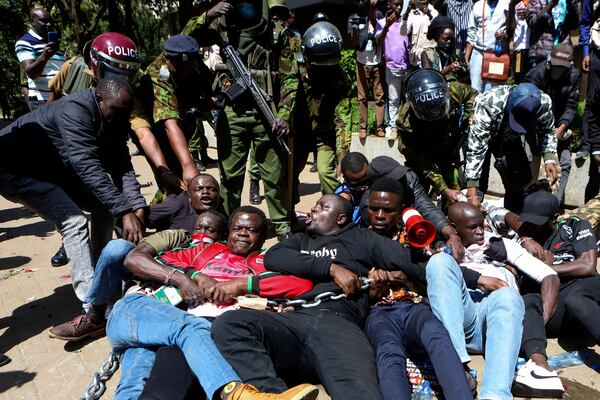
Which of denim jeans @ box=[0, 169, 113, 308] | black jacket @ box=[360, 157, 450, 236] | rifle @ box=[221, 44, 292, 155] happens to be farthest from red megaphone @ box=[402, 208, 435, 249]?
denim jeans @ box=[0, 169, 113, 308]

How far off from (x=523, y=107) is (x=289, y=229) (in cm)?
236

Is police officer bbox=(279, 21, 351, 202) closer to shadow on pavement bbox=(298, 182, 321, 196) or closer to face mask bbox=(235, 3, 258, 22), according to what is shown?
face mask bbox=(235, 3, 258, 22)

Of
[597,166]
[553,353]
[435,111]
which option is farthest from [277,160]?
[597,166]

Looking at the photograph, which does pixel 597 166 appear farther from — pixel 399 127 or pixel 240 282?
pixel 240 282

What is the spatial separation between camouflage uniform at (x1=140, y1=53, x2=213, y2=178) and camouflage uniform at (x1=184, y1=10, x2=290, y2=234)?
0.21 meters

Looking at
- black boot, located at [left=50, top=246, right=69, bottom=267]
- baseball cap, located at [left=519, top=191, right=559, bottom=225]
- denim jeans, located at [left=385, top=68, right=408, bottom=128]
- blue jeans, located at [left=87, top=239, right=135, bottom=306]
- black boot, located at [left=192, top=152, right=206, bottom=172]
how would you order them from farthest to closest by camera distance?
black boot, located at [left=192, top=152, right=206, bottom=172], denim jeans, located at [left=385, top=68, right=408, bottom=128], black boot, located at [left=50, top=246, right=69, bottom=267], baseball cap, located at [left=519, top=191, right=559, bottom=225], blue jeans, located at [left=87, top=239, right=135, bottom=306]

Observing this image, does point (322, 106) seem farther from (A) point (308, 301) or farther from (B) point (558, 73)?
(A) point (308, 301)

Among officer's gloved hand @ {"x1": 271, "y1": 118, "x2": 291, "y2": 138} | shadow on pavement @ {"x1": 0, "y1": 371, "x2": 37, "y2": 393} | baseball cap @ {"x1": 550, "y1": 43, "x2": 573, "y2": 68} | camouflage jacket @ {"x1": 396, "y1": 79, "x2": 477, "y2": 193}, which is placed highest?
baseball cap @ {"x1": 550, "y1": 43, "x2": 573, "y2": 68}

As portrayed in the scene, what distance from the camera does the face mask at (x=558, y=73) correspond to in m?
5.59

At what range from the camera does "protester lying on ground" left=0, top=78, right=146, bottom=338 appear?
3.32 meters

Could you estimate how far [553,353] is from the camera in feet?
10.8

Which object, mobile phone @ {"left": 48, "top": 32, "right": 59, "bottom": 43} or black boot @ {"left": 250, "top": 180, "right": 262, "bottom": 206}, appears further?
black boot @ {"left": 250, "top": 180, "right": 262, "bottom": 206}

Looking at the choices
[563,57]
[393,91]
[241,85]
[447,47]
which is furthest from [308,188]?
[563,57]

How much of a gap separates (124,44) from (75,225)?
54.4 inches
